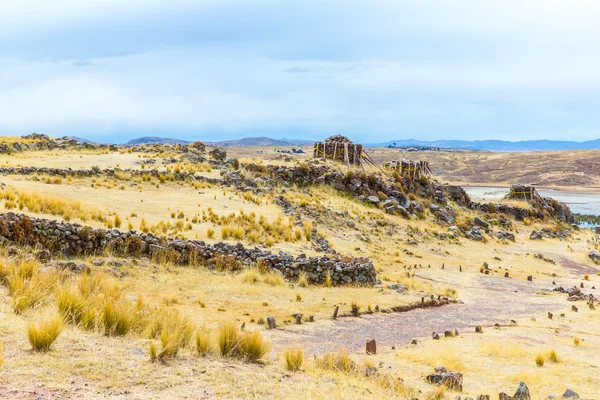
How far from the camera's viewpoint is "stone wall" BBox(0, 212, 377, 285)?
510 inches

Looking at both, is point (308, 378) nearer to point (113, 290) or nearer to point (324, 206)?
point (113, 290)

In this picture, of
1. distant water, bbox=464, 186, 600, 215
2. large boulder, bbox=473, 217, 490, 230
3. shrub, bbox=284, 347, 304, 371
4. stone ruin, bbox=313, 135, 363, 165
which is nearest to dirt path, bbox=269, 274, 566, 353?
shrub, bbox=284, 347, 304, 371

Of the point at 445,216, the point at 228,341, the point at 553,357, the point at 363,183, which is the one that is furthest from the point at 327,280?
the point at 445,216

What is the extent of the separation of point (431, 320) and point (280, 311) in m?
4.39

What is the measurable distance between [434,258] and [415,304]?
1138cm

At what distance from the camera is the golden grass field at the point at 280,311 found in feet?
18.7

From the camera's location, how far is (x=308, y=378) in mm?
6219

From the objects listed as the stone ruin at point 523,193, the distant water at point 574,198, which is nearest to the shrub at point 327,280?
the stone ruin at point 523,193

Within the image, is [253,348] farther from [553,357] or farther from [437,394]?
[553,357]

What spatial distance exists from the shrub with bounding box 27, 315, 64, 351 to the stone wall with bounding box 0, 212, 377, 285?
7015mm

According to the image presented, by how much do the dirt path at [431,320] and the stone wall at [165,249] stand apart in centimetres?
312

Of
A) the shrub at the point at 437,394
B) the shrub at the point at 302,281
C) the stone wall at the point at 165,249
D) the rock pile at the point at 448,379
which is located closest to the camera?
the shrub at the point at 437,394

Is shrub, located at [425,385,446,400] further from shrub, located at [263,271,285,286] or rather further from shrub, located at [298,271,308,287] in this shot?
shrub, located at [298,271,308,287]

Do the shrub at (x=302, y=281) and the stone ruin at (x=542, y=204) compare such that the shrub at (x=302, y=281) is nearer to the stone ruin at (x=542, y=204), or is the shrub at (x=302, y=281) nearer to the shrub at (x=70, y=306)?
the shrub at (x=70, y=306)
